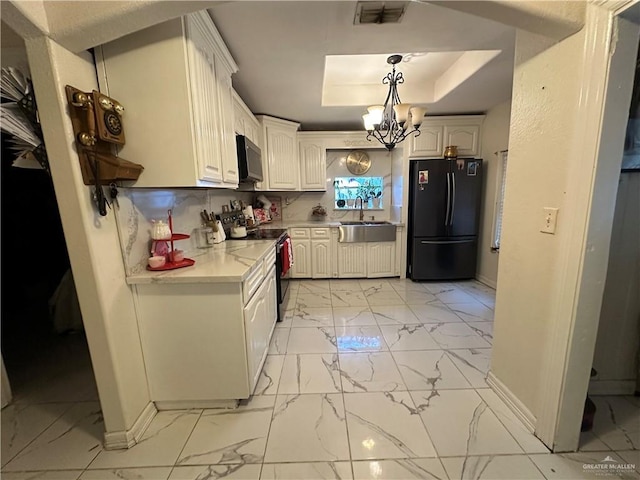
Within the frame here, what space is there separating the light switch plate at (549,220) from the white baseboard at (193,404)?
6.41 feet

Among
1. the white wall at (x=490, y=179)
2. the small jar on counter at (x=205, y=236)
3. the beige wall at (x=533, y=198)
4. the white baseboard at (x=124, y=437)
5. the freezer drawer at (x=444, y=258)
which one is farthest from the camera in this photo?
the freezer drawer at (x=444, y=258)

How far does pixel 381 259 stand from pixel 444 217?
1040mm

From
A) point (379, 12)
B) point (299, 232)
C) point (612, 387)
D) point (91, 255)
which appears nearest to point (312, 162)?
point (299, 232)

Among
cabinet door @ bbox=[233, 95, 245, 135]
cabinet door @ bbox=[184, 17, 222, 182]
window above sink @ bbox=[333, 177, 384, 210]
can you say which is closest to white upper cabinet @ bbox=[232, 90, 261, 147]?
cabinet door @ bbox=[233, 95, 245, 135]

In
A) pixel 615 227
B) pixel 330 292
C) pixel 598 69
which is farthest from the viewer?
pixel 330 292

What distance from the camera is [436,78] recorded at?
3.02 m

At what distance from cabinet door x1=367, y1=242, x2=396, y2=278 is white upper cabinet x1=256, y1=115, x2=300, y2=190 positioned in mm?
1463

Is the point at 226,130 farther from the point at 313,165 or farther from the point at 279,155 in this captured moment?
the point at 313,165

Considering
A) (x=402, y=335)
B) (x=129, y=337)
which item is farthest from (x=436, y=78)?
(x=129, y=337)

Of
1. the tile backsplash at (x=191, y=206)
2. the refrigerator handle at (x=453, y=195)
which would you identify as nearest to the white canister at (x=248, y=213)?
the tile backsplash at (x=191, y=206)

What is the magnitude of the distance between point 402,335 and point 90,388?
2404 mm

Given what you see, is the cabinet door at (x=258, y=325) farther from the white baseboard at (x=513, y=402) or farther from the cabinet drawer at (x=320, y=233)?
the cabinet drawer at (x=320, y=233)

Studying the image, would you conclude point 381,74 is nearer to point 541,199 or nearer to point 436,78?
point 436,78

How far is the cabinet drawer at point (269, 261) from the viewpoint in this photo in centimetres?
209
